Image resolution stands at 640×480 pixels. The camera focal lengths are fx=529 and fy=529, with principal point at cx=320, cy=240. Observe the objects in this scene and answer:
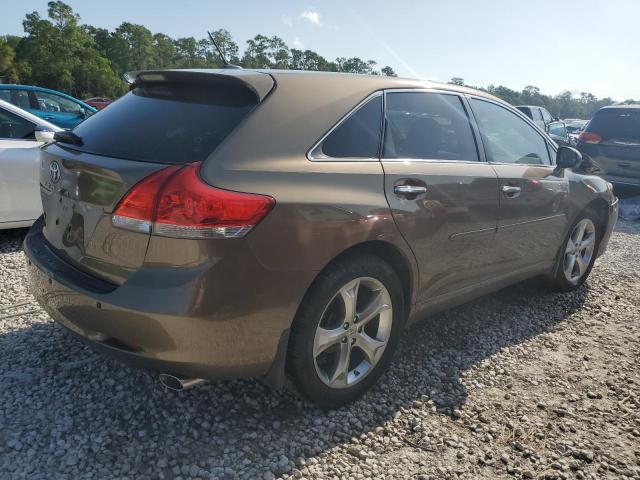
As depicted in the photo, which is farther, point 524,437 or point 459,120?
point 459,120

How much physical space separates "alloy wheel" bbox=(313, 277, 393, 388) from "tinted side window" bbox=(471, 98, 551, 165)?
1.38 m

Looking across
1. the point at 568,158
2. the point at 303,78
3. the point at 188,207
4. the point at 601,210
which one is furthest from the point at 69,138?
the point at 601,210

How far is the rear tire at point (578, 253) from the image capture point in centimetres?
443

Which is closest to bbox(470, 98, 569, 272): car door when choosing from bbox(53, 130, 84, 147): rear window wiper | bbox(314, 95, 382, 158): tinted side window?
bbox(314, 95, 382, 158): tinted side window

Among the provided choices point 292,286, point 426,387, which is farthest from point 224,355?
point 426,387

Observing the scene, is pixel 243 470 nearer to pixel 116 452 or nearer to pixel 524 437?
pixel 116 452

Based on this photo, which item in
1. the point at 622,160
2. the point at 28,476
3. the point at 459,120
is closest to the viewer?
the point at 28,476

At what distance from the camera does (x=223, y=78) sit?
246 centimetres

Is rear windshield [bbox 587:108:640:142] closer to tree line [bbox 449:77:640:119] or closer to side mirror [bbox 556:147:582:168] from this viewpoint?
side mirror [bbox 556:147:582:168]

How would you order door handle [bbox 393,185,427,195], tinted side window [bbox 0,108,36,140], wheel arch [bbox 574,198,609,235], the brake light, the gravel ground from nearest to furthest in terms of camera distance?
the gravel ground, door handle [bbox 393,185,427,195], wheel arch [bbox 574,198,609,235], tinted side window [bbox 0,108,36,140], the brake light

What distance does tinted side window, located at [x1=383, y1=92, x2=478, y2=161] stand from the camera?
290 cm

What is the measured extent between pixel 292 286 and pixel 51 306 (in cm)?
118

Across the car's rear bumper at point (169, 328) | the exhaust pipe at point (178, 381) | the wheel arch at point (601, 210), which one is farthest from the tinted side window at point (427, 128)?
the wheel arch at point (601, 210)

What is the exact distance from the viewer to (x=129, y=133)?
2.47m
